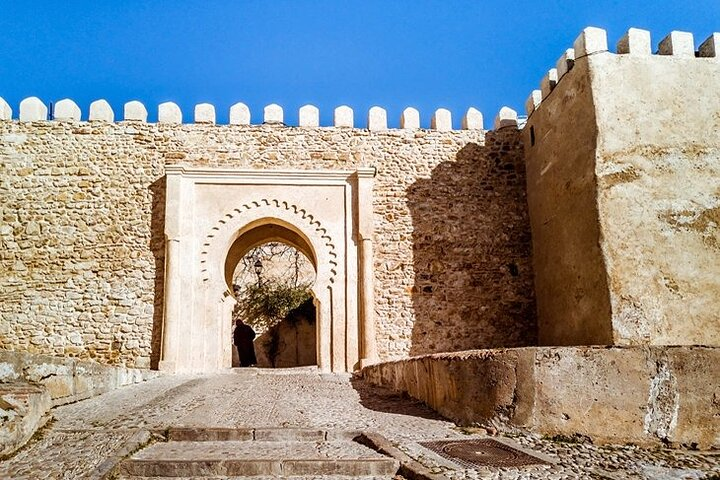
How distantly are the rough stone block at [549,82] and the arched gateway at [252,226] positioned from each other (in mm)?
2832

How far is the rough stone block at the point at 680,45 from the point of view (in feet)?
24.4

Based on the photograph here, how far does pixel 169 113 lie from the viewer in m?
9.30

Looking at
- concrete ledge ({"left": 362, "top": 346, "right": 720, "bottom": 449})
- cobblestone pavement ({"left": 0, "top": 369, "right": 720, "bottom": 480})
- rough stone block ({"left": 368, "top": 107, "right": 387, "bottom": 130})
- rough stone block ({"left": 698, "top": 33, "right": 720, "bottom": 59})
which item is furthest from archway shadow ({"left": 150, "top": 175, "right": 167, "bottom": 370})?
rough stone block ({"left": 698, "top": 33, "right": 720, "bottom": 59})

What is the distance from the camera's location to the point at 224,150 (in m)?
9.23

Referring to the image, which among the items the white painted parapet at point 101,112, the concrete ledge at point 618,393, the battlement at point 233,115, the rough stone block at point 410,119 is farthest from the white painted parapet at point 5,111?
the concrete ledge at point 618,393

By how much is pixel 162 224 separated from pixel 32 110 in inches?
107

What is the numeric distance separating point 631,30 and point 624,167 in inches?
75.2

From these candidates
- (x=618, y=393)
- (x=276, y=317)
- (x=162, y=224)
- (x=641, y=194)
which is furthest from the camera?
(x=276, y=317)

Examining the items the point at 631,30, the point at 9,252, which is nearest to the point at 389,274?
the point at 631,30

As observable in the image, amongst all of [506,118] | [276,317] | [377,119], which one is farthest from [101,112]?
[276,317]

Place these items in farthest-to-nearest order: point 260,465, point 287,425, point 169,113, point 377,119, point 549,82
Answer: point 377,119 < point 169,113 < point 549,82 < point 287,425 < point 260,465

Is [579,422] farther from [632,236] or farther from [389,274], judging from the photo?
[389,274]

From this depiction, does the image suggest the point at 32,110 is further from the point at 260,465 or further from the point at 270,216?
the point at 260,465

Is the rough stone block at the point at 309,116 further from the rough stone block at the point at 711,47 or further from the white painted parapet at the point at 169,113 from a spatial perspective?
the rough stone block at the point at 711,47
